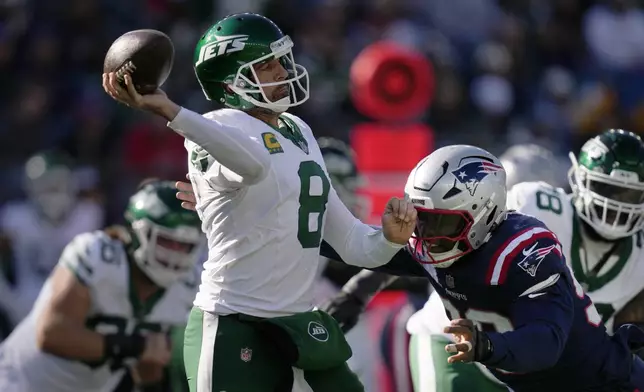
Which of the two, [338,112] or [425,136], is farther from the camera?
[338,112]

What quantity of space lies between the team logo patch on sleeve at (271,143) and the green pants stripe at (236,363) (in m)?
0.52

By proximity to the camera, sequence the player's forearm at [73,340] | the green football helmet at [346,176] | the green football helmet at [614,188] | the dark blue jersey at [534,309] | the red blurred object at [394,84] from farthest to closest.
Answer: the red blurred object at [394,84] < the green football helmet at [346,176] < the player's forearm at [73,340] < the green football helmet at [614,188] < the dark blue jersey at [534,309]

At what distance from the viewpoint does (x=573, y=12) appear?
11.6 meters

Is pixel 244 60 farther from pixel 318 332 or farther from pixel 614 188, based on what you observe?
pixel 614 188

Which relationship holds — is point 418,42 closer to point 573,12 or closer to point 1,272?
point 573,12

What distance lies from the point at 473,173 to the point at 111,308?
232 cm

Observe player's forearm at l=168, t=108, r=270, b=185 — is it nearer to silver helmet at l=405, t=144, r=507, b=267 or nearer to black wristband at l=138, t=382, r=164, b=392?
silver helmet at l=405, t=144, r=507, b=267

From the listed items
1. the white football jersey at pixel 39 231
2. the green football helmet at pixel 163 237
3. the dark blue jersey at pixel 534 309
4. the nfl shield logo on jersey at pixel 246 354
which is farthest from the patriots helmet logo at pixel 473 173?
the white football jersey at pixel 39 231

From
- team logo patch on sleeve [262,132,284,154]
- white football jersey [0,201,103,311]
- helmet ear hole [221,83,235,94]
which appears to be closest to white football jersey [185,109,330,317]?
team logo patch on sleeve [262,132,284,154]

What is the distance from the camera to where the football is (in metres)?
3.82

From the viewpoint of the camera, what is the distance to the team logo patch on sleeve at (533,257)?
4188 mm

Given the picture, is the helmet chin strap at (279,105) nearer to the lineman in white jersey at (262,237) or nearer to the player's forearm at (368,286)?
the lineman in white jersey at (262,237)

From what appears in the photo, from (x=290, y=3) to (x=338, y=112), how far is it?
1269 mm

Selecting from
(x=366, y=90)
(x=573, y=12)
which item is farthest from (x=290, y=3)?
(x=366, y=90)
